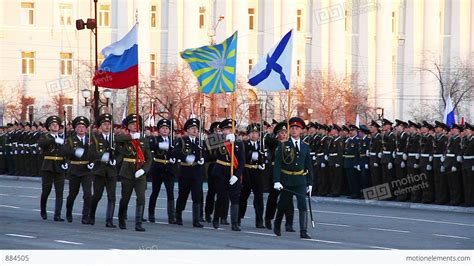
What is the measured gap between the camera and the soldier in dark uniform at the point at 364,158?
31625 mm

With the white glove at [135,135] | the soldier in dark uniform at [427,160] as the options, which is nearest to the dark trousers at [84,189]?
the white glove at [135,135]

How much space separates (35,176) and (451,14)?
4578 centimetres

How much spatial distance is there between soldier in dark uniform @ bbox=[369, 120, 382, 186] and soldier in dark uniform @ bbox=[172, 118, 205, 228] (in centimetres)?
853

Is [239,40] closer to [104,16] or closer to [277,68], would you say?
[104,16]

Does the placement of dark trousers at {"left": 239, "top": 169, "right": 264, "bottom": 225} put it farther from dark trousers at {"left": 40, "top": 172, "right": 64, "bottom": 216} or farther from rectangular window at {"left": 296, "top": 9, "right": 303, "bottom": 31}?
rectangular window at {"left": 296, "top": 9, "right": 303, "bottom": 31}

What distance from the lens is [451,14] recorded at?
8450 cm

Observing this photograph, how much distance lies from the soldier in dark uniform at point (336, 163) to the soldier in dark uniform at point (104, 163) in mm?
10561

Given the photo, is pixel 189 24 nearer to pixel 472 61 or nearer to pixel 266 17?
pixel 266 17

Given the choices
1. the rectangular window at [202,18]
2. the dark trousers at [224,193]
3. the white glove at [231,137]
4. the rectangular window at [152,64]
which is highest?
the rectangular window at [202,18]

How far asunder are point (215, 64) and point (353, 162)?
8333 millimetres

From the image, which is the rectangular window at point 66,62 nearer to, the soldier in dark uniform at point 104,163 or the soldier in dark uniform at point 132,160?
the soldier in dark uniform at point 104,163

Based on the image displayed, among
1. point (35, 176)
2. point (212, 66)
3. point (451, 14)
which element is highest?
point (451, 14)

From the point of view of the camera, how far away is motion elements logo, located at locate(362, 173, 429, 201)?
2994cm

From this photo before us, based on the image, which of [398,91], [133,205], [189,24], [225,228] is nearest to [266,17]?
[189,24]
